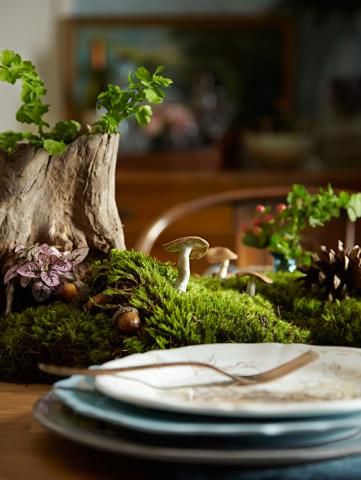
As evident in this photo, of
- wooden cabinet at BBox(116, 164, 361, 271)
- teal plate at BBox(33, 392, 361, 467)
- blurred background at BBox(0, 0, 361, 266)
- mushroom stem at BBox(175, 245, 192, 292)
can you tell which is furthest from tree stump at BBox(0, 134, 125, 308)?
blurred background at BBox(0, 0, 361, 266)

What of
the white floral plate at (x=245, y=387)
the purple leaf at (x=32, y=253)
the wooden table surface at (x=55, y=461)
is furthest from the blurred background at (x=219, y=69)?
the wooden table surface at (x=55, y=461)

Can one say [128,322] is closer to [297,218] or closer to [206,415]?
[206,415]

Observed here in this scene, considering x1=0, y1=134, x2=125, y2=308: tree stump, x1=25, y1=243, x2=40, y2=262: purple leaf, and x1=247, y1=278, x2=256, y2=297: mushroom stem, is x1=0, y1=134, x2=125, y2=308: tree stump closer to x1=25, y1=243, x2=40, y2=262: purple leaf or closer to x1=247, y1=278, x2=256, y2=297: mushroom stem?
x1=25, y1=243, x2=40, y2=262: purple leaf

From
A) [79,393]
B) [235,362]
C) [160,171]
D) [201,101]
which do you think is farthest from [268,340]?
[201,101]

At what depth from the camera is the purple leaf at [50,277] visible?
0.96 metres

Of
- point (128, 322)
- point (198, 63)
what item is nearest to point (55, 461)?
point (128, 322)

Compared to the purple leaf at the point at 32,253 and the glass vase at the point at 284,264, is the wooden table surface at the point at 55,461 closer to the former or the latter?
the purple leaf at the point at 32,253

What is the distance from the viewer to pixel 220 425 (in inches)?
23.8

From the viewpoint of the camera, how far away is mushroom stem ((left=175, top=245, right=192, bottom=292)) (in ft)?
3.02

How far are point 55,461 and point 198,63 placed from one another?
132 inches

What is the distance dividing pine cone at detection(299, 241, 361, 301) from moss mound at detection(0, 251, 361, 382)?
0.03 metres

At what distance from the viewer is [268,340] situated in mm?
890

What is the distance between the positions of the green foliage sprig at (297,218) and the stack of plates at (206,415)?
43cm

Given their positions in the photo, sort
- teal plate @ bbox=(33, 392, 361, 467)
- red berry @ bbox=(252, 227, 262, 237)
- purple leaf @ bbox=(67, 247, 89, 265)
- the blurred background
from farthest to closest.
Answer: the blurred background → red berry @ bbox=(252, 227, 262, 237) → purple leaf @ bbox=(67, 247, 89, 265) → teal plate @ bbox=(33, 392, 361, 467)
